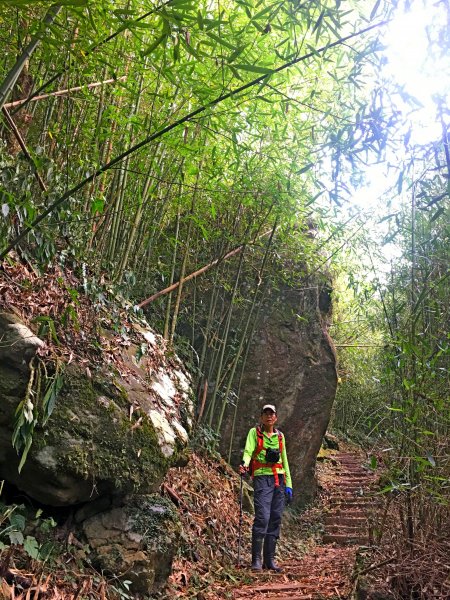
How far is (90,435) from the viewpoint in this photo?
2650 millimetres

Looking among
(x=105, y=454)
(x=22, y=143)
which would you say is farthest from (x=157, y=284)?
(x=22, y=143)

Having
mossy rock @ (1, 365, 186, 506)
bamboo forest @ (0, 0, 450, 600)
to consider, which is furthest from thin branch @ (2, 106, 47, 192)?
mossy rock @ (1, 365, 186, 506)

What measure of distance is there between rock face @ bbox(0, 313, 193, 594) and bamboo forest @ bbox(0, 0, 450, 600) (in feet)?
0.04

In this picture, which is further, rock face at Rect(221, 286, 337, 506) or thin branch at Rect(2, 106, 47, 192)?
rock face at Rect(221, 286, 337, 506)

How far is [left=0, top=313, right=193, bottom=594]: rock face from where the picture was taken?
2.42 metres

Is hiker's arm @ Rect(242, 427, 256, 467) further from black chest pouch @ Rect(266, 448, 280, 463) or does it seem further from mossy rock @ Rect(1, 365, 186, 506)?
mossy rock @ Rect(1, 365, 186, 506)

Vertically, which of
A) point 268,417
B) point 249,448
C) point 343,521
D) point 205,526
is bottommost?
point 343,521

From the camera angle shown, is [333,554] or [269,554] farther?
[333,554]

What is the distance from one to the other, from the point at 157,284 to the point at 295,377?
2.48m

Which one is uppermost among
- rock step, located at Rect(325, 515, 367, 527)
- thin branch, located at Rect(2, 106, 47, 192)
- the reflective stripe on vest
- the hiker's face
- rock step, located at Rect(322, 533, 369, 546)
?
thin branch, located at Rect(2, 106, 47, 192)

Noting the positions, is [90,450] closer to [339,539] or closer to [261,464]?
[261,464]

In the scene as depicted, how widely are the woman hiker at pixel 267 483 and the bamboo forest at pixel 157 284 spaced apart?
2 centimetres

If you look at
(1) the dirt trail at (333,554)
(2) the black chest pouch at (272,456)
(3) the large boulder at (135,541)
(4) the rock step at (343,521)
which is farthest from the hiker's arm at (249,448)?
(4) the rock step at (343,521)

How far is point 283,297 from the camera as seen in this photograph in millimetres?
7156
